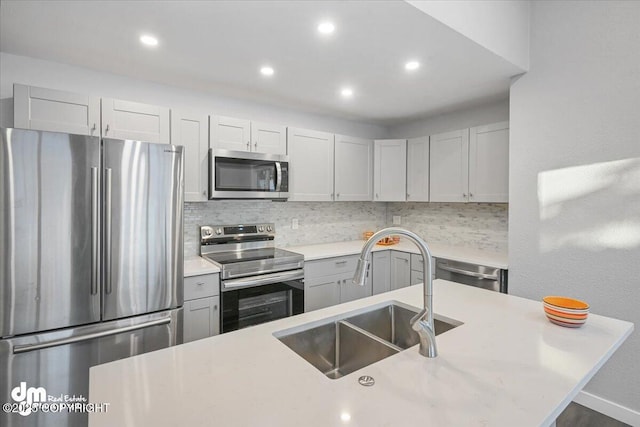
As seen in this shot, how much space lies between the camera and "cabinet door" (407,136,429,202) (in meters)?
3.69

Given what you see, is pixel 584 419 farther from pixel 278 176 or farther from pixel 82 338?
pixel 82 338

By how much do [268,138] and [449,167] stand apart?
1.97m

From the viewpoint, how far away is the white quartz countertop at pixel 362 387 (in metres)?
0.81

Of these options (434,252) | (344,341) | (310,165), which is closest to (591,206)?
(434,252)

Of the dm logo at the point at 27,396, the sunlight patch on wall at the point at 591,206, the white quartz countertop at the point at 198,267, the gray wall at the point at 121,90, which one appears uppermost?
the gray wall at the point at 121,90

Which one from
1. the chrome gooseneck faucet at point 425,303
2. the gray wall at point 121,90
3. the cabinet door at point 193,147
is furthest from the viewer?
the cabinet door at point 193,147

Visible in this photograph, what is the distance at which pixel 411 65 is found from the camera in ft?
7.88

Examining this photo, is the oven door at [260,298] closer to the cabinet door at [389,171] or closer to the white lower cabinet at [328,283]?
the white lower cabinet at [328,283]

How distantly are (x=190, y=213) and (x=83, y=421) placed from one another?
169cm

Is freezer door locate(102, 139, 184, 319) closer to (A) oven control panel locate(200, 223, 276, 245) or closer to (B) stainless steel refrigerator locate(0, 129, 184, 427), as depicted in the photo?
(B) stainless steel refrigerator locate(0, 129, 184, 427)

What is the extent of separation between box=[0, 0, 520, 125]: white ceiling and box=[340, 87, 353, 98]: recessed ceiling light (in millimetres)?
62

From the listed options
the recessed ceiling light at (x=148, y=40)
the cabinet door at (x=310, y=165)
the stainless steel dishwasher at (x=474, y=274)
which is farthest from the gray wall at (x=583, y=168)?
the recessed ceiling light at (x=148, y=40)

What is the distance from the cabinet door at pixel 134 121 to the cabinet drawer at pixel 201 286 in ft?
3.72

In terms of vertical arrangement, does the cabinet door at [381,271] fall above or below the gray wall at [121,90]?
below
